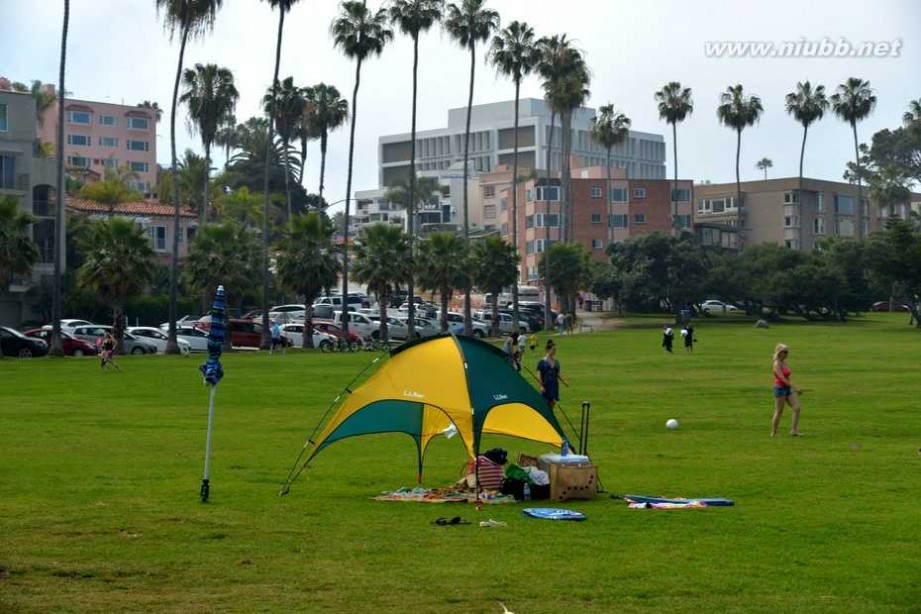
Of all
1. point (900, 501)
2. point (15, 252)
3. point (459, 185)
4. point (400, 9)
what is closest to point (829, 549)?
point (900, 501)

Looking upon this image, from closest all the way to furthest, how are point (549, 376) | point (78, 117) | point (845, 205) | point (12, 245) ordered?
point (549, 376), point (12, 245), point (845, 205), point (78, 117)

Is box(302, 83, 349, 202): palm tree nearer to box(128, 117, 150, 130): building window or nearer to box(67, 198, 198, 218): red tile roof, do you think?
box(67, 198, 198, 218): red tile roof

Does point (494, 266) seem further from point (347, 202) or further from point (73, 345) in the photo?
point (73, 345)

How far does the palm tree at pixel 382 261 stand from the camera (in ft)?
266

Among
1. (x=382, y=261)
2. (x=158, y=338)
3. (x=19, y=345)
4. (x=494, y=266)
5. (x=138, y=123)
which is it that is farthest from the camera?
(x=138, y=123)

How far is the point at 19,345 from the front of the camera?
204 feet

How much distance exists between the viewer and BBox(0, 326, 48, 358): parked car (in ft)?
203

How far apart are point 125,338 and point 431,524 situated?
55691mm

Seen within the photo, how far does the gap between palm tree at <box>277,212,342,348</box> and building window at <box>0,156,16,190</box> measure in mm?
15772

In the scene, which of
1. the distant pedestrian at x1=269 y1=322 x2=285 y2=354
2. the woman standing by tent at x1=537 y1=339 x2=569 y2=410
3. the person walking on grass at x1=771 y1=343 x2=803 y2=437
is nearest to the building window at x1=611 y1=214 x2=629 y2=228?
the distant pedestrian at x1=269 y1=322 x2=285 y2=354

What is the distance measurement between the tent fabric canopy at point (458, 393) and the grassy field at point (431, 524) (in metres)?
0.99

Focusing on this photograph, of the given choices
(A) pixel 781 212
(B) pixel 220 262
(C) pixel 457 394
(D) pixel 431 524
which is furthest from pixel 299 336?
(A) pixel 781 212

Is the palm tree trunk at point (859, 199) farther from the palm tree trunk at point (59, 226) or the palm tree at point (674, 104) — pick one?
the palm tree trunk at point (59, 226)

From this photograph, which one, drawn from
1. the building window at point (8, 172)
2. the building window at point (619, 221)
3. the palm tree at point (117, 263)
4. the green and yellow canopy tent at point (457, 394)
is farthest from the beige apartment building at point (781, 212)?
the green and yellow canopy tent at point (457, 394)
